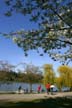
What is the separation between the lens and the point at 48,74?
299 feet

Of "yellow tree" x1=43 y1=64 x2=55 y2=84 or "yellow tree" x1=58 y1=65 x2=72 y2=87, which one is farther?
"yellow tree" x1=58 y1=65 x2=72 y2=87

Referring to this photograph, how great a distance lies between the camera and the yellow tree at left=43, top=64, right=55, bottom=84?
91.0 metres

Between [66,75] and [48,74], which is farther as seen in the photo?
[66,75]

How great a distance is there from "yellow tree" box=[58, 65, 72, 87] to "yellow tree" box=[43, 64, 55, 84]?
291 centimetres

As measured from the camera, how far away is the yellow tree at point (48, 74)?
91000 mm

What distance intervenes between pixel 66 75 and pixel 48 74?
5.78 meters

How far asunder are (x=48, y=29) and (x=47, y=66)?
65.1m

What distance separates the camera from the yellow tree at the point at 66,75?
92287mm

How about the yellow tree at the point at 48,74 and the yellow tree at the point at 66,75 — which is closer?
the yellow tree at the point at 48,74

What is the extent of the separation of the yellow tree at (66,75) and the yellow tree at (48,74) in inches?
114

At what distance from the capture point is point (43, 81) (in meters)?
91.9

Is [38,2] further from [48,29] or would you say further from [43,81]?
[43,81]

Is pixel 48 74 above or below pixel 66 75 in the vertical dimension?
above

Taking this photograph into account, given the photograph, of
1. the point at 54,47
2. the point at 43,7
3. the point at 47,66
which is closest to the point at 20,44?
the point at 54,47
